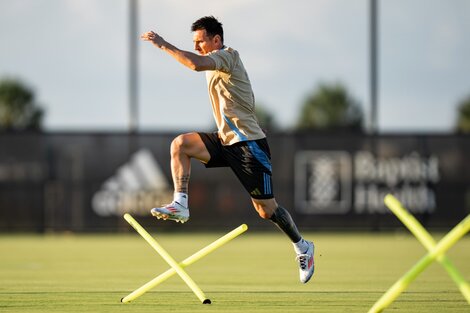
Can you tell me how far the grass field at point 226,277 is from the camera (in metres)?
9.63

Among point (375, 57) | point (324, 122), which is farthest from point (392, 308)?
point (324, 122)

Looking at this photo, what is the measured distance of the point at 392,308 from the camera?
9.41 metres

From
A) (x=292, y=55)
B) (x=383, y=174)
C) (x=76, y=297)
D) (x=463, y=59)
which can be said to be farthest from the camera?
(x=292, y=55)

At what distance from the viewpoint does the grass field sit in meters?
9.63

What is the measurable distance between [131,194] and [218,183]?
6.27ft

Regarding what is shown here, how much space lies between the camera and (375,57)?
28.1 meters

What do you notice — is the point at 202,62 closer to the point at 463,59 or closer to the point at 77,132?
the point at 77,132

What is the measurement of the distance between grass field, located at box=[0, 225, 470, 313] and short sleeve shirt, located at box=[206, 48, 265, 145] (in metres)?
1.53

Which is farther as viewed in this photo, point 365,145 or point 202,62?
point 365,145

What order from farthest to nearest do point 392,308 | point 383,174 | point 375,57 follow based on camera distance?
point 375,57, point 383,174, point 392,308

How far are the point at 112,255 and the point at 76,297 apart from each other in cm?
756

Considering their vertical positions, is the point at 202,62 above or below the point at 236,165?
above

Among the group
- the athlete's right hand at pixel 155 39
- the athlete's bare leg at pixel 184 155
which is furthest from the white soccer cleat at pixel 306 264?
the athlete's right hand at pixel 155 39

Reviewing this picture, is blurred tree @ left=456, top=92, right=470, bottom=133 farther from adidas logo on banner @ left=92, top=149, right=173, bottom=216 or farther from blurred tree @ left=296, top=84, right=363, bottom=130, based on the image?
adidas logo on banner @ left=92, top=149, right=173, bottom=216
